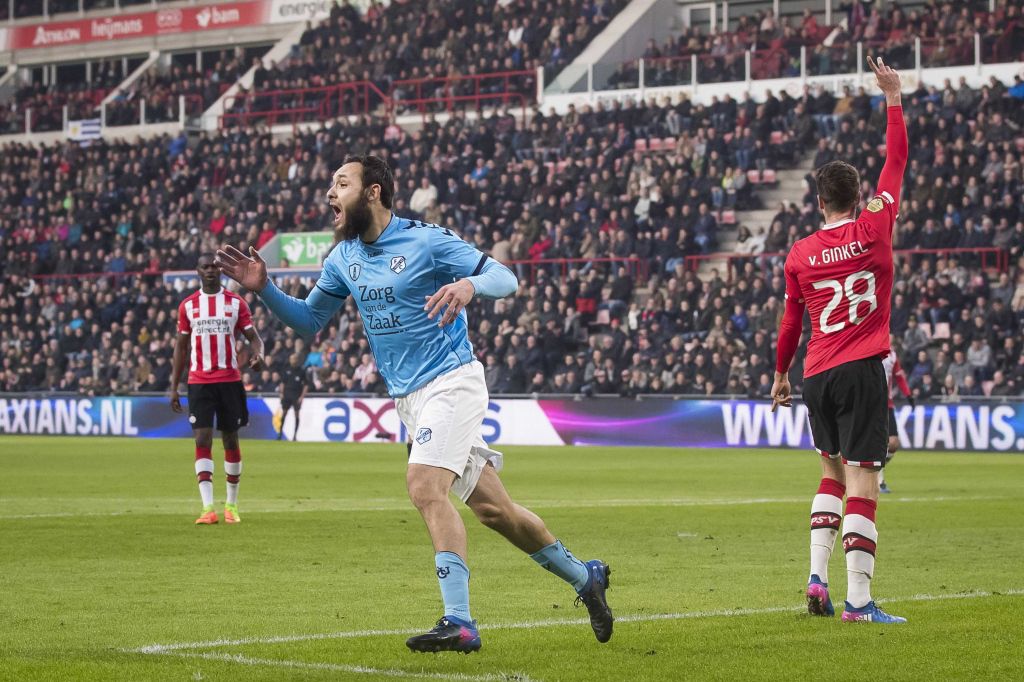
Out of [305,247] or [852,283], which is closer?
[852,283]

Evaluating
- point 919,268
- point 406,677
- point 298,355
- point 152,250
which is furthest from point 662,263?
point 406,677

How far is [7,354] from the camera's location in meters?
41.3

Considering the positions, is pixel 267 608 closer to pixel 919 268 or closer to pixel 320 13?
pixel 919 268

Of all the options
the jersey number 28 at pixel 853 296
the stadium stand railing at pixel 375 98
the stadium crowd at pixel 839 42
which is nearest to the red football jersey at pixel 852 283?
the jersey number 28 at pixel 853 296

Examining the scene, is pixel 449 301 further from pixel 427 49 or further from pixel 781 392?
pixel 427 49

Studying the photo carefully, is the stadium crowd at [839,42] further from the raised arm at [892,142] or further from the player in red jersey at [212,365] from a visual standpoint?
the raised arm at [892,142]

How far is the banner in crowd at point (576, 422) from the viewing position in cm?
2753

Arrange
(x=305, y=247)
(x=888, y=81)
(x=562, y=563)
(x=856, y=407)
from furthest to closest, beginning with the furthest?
1. (x=305, y=247)
2. (x=888, y=81)
3. (x=856, y=407)
4. (x=562, y=563)

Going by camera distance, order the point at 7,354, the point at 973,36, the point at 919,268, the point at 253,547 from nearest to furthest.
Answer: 1. the point at 253,547
2. the point at 919,268
3. the point at 973,36
4. the point at 7,354

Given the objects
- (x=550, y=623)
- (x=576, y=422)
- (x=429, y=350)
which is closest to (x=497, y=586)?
(x=550, y=623)

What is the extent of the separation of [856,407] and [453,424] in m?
2.18

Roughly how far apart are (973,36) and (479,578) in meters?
29.7

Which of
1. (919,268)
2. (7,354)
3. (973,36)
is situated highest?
(973,36)

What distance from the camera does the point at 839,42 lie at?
39.7m
